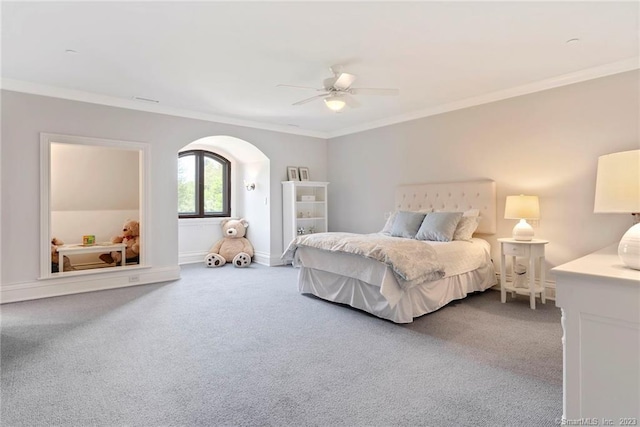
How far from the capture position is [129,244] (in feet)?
17.5

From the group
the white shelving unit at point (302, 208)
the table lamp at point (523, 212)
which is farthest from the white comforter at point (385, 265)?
the white shelving unit at point (302, 208)

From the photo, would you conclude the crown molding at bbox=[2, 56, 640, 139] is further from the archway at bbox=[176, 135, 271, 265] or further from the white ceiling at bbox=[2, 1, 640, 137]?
the archway at bbox=[176, 135, 271, 265]

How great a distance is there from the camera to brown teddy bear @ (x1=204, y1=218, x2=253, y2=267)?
6.23 m

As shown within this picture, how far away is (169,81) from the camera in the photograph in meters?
3.93

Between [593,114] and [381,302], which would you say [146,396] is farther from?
[593,114]

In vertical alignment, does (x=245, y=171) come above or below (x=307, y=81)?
below

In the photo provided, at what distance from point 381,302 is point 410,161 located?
9.37 ft

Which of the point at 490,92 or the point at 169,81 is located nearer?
the point at 169,81

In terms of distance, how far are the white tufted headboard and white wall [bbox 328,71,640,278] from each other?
0.38 ft

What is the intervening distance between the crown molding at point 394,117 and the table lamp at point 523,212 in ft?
4.43

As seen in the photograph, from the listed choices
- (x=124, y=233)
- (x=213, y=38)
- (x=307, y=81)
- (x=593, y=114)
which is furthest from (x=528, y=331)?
(x=124, y=233)

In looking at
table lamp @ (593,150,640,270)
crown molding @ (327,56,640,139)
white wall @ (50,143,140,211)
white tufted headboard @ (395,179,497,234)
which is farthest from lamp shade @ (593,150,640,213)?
white wall @ (50,143,140,211)

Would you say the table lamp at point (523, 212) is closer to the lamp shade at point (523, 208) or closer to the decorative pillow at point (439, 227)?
the lamp shade at point (523, 208)

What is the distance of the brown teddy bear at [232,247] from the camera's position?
6.23 metres
